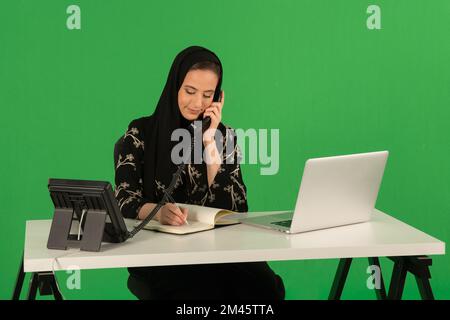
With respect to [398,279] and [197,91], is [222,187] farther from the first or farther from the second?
[398,279]

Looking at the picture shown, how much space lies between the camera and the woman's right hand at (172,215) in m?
2.70

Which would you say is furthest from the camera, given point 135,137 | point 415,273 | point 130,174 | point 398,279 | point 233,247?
point 135,137

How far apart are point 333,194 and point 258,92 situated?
1.77 meters

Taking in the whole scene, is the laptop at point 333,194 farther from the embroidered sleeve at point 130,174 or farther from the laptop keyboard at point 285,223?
the embroidered sleeve at point 130,174

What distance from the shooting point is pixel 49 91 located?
4.17 meters

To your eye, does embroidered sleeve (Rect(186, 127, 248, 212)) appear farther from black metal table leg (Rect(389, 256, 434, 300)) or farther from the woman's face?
black metal table leg (Rect(389, 256, 434, 300))

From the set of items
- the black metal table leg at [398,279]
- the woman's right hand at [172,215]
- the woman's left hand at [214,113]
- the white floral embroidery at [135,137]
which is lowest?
the black metal table leg at [398,279]

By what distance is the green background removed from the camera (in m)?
4.16

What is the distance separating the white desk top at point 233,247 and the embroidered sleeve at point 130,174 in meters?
0.28

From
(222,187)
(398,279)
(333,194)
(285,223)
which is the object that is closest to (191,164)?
(222,187)

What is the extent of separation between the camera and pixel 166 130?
3.22 m

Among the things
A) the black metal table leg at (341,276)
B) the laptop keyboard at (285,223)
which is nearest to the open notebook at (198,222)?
the laptop keyboard at (285,223)
